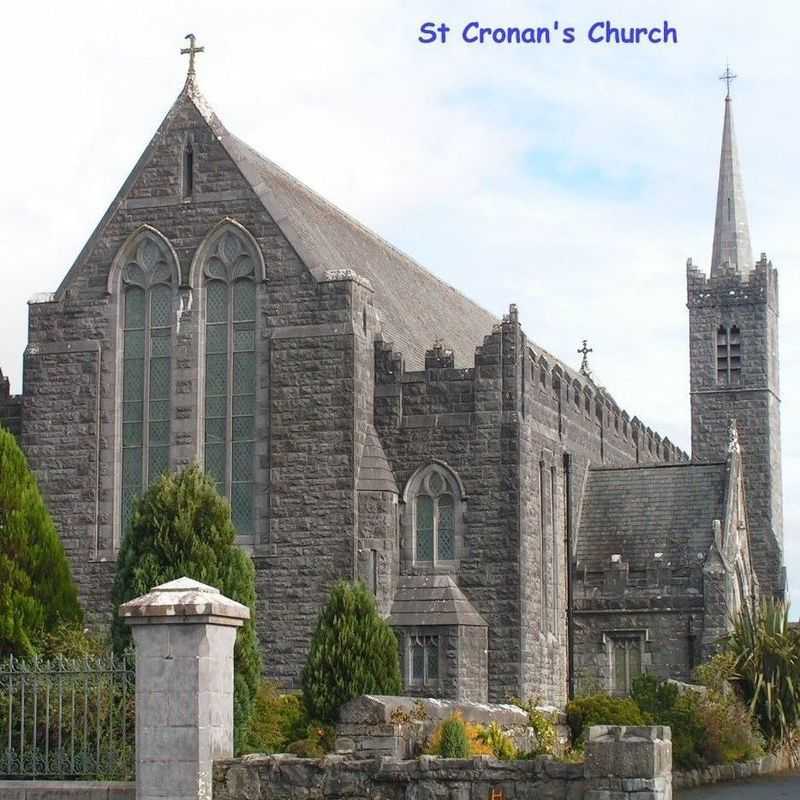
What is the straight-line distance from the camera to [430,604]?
33531 millimetres

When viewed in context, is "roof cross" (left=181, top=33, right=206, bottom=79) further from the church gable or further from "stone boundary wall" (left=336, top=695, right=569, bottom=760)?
"stone boundary wall" (left=336, top=695, right=569, bottom=760)

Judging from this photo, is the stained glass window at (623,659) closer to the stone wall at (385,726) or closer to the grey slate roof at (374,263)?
the grey slate roof at (374,263)

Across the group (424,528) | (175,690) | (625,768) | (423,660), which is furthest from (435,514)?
(625,768)

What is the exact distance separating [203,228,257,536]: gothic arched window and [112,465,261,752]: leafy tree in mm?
6177

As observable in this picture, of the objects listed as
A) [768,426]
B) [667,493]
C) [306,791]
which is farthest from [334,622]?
[768,426]

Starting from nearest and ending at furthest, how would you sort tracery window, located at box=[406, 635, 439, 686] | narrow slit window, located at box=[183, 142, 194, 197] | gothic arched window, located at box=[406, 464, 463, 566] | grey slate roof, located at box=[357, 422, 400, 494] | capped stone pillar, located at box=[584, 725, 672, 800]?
capped stone pillar, located at box=[584, 725, 672, 800], tracery window, located at box=[406, 635, 439, 686], grey slate roof, located at box=[357, 422, 400, 494], gothic arched window, located at box=[406, 464, 463, 566], narrow slit window, located at box=[183, 142, 194, 197]

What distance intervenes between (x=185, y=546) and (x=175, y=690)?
9.78 meters

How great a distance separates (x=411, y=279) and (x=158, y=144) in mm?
9816

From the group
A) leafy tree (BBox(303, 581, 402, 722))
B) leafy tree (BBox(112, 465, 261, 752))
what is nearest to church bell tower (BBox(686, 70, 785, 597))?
leafy tree (BBox(303, 581, 402, 722))

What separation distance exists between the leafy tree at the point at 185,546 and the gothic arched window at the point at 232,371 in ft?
20.3

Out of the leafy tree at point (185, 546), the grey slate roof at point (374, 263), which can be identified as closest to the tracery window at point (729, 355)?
the grey slate roof at point (374, 263)

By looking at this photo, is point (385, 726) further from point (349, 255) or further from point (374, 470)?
point (349, 255)

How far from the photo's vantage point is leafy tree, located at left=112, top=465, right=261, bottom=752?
2642 centimetres

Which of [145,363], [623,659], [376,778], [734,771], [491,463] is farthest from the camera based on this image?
[623,659]
